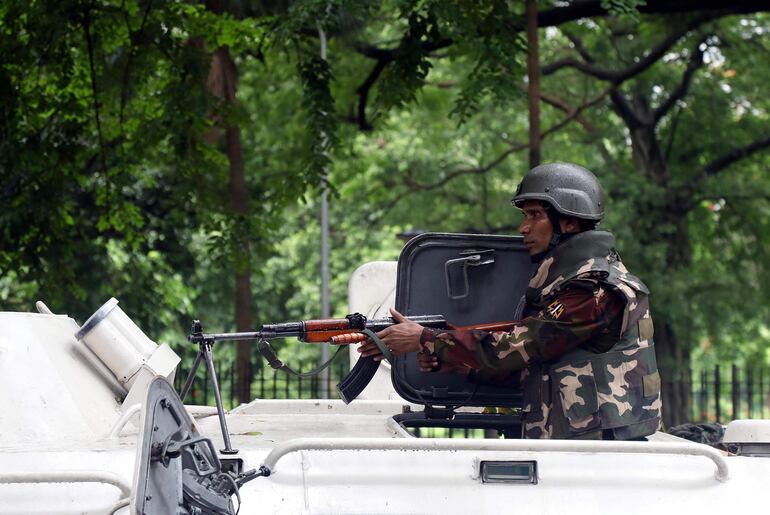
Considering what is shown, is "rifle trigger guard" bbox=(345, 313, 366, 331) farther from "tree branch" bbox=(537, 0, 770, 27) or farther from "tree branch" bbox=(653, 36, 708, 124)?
"tree branch" bbox=(653, 36, 708, 124)

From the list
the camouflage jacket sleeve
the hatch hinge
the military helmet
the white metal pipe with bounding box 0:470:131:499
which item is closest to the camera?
the white metal pipe with bounding box 0:470:131:499

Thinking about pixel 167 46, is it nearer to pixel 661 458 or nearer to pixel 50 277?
pixel 50 277

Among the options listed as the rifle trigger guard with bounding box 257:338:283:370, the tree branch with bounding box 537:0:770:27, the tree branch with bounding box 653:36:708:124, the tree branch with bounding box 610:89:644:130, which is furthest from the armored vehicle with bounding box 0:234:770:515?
the tree branch with bounding box 610:89:644:130

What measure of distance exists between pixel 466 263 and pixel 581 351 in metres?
0.76

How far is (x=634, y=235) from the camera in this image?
16.6 metres

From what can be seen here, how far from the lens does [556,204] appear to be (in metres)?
4.87

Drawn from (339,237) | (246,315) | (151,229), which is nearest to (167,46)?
(246,315)

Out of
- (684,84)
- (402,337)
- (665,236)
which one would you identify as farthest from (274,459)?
(684,84)

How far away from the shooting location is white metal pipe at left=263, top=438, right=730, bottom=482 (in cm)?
376

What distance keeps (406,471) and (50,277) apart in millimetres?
8778

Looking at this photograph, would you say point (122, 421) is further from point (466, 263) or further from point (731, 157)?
point (731, 157)

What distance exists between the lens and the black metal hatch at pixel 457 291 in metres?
5.25

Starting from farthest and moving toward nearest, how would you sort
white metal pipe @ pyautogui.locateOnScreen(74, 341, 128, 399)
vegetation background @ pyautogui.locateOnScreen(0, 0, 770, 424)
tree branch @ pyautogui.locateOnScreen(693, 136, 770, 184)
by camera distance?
tree branch @ pyautogui.locateOnScreen(693, 136, 770, 184) → vegetation background @ pyautogui.locateOnScreen(0, 0, 770, 424) → white metal pipe @ pyautogui.locateOnScreen(74, 341, 128, 399)

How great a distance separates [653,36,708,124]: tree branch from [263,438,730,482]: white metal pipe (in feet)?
44.2
